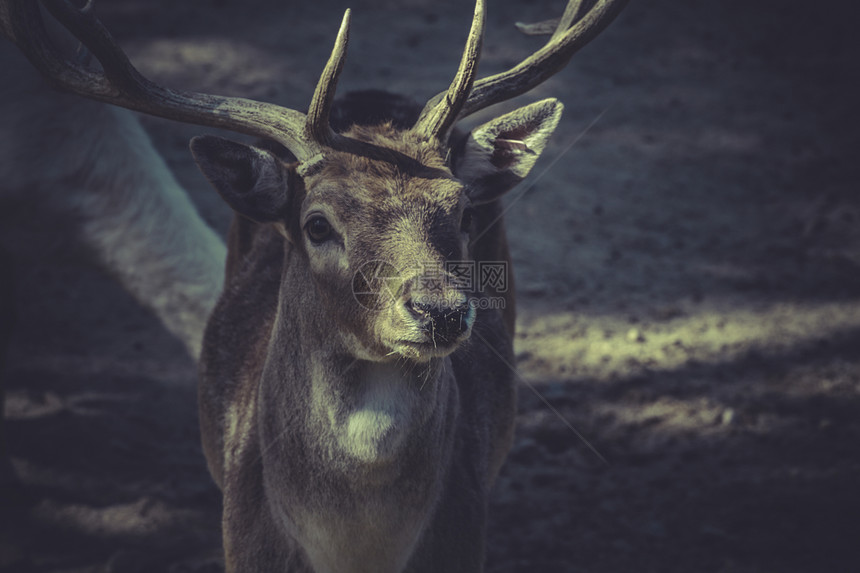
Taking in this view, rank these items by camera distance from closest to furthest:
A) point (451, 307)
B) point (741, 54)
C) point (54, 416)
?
point (451, 307)
point (54, 416)
point (741, 54)

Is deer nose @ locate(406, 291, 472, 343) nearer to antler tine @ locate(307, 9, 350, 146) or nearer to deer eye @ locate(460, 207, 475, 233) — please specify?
deer eye @ locate(460, 207, 475, 233)

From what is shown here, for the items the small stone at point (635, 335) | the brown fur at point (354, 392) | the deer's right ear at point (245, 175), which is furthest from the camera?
the small stone at point (635, 335)

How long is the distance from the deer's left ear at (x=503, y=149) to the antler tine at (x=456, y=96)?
0.16 m

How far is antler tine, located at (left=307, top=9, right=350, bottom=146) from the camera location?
2.11 metres

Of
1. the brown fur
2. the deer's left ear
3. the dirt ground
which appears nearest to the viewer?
the brown fur

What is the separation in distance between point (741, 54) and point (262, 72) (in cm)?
465

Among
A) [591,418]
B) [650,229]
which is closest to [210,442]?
[591,418]

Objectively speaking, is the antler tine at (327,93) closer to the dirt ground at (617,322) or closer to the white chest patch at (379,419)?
the white chest patch at (379,419)

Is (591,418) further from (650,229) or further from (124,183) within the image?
(124,183)

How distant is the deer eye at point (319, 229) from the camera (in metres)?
2.22

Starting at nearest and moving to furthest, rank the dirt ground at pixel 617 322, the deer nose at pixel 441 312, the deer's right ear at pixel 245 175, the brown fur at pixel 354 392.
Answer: the deer nose at pixel 441 312 < the brown fur at pixel 354 392 < the deer's right ear at pixel 245 175 < the dirt ground at pixel 617 322

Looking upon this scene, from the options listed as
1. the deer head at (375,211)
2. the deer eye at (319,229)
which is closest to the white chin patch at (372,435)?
the deer head at (375,211)

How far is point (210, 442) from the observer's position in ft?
10.6

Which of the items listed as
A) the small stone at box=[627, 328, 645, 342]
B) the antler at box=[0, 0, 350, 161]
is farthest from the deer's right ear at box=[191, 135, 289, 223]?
the small stone at box=[627, 328, 645, 342]
